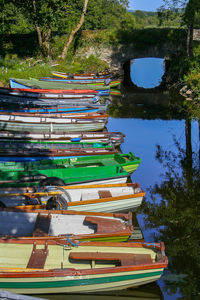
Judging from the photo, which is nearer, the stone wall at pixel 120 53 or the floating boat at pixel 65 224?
the floating boat at pixel 65 224

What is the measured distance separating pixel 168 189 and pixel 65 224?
5001 mm

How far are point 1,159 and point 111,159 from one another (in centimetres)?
370

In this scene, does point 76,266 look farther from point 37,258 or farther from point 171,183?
point 171,183

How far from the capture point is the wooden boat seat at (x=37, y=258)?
21.0ft

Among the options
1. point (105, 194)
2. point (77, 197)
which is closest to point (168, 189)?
point (105, 194)

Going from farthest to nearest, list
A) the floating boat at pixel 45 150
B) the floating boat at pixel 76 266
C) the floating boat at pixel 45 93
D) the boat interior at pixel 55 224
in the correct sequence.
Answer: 1. the floating boat at pixel 45 93
2. the floating boat at pixel 45 150
3. the boat interior at pixel 55 224
4. the floating boat at pixel 76 266

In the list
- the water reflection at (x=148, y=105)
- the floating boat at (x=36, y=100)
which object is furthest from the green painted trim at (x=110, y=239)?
the water reflection at (x=148, y=105)

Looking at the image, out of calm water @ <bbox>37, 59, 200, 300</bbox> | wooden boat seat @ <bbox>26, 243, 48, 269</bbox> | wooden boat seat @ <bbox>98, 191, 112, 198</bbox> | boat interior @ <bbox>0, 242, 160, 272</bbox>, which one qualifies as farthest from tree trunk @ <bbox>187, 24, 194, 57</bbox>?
wooden boat seat @ <bbox>26, 243, 48, 269</bbox>

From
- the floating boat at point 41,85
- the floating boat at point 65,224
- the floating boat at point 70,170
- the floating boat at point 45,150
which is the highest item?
the floating boat at point 41,85

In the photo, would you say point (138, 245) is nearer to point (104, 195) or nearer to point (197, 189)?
point (104, 195)

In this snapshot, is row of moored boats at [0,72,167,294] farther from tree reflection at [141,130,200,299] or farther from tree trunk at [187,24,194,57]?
tree trunk at [187,24,194,57]

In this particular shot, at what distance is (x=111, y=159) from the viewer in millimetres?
11906

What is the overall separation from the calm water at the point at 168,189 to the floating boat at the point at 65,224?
1191mm

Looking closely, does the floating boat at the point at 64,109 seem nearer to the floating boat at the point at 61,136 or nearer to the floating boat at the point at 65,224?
the floating boat at the point at 61,136
